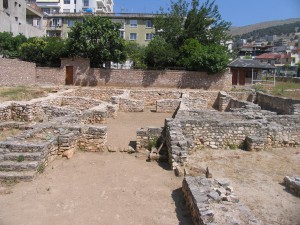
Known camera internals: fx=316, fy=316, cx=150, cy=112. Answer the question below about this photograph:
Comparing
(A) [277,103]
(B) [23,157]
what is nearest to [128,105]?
(A) [277,103]

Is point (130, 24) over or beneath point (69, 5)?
beneath

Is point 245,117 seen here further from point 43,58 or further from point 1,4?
point 1,4

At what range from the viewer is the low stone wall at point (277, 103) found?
1965 centimetres

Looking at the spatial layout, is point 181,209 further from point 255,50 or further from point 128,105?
point 255,50

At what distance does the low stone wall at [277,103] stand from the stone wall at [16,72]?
68.4 ft

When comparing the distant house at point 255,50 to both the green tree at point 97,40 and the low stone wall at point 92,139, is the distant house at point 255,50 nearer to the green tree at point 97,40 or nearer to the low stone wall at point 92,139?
the green tree at point 97,40

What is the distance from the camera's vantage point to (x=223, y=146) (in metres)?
11.6

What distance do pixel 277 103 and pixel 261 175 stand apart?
14.3 metres

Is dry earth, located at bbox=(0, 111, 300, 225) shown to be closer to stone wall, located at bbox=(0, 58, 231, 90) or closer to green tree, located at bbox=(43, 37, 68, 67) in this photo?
stone wall, located at bbox=(0, 58, 231, 90)

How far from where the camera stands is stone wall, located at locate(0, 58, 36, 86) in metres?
26.0

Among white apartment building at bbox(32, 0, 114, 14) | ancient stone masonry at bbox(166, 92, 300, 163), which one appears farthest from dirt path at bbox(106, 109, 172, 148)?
white apartment building at bbox(32, 0, 114, 14)

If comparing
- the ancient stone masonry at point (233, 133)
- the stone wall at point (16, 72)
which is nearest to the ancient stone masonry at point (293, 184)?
the ancient stone masonry at point (233, 133)

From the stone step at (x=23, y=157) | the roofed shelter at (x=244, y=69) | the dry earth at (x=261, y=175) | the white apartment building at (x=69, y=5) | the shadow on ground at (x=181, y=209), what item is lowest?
the shadow on ground at (x=181, y=209)

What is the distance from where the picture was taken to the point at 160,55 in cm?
3325
